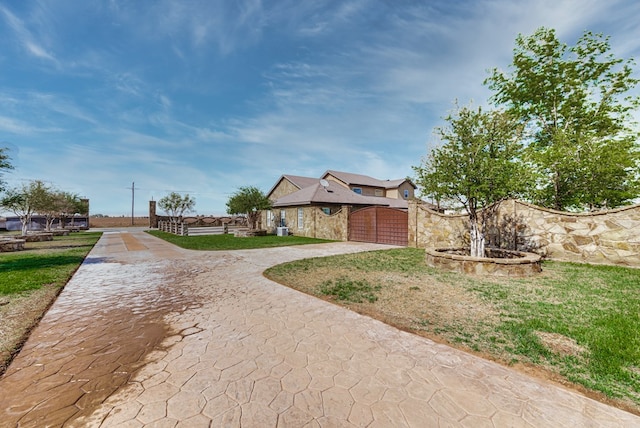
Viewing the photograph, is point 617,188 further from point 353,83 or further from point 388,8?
point 353,83

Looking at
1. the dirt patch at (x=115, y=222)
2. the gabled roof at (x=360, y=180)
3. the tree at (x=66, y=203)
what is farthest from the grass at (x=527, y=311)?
the dirt patch at (x=115, y=222)

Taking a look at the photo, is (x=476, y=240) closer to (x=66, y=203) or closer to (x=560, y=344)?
Answer: (x=560, y=344)

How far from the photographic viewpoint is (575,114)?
14.5 m

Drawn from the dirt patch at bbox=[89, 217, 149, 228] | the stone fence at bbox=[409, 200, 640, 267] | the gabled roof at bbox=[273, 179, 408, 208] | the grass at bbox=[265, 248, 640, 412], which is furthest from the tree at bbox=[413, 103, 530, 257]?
the dirt patch at bbox=[89, 217, 149, 228]

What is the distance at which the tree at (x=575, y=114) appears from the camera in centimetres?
1184

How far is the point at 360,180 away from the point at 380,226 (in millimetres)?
20474

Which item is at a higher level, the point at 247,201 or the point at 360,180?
the point at 360,180

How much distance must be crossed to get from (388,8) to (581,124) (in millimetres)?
12804

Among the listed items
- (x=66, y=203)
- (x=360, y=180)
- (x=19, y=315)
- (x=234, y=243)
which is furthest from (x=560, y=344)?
(x=66, y=203)

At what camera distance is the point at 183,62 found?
13969mm

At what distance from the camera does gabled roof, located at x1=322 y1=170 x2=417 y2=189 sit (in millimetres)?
34188

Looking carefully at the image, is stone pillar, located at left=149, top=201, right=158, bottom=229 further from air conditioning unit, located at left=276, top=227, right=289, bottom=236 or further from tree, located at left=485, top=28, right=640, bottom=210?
tree, located at left=485, top=28, right=640, bottom=210

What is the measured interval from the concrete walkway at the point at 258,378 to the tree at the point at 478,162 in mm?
5873

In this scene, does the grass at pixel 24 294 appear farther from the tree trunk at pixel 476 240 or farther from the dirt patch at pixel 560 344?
the tree trunk at pixel 476 240
